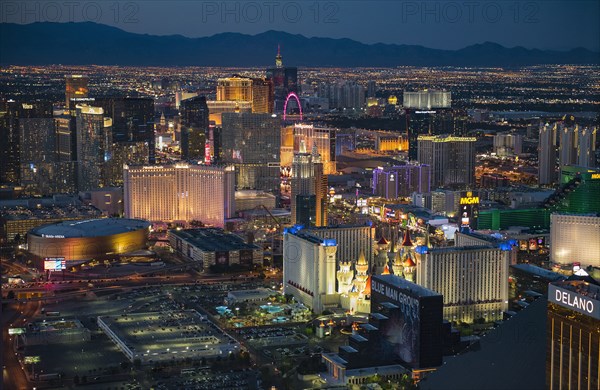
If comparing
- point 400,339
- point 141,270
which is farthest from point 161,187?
point 400,339

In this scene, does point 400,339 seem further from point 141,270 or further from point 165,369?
point 141,270

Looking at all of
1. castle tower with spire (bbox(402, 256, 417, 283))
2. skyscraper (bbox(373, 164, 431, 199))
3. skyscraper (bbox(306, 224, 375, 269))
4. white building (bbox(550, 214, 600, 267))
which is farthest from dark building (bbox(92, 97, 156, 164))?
castle tower with spire (bbox(402, 256, 417, 283))

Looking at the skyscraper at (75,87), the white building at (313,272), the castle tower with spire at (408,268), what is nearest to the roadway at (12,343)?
the white building at (313,272)

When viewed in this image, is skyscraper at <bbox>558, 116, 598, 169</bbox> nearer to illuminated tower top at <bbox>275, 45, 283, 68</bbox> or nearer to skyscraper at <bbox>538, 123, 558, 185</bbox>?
skyscraper at <bbox>538, 123, 558, 185</bbox>

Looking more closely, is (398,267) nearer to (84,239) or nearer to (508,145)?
(84,239)

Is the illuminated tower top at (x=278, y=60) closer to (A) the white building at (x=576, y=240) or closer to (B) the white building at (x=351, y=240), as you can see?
(A) the white building at (x=576, y=240)

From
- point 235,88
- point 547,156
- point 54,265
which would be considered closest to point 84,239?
point 54,265
